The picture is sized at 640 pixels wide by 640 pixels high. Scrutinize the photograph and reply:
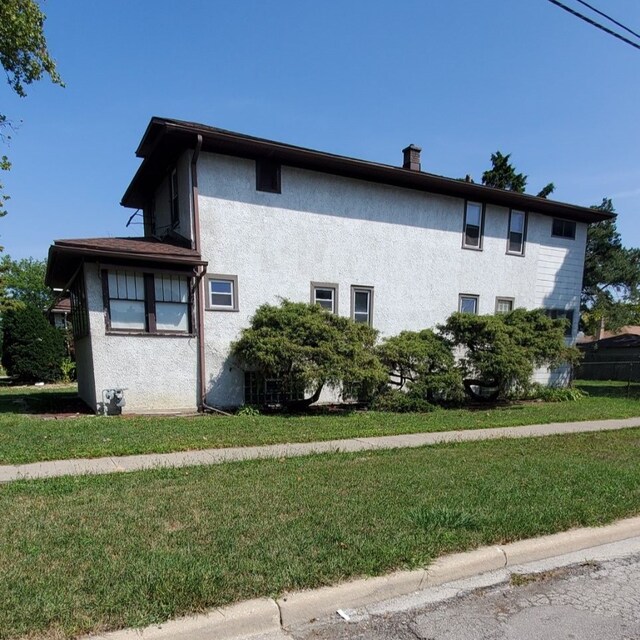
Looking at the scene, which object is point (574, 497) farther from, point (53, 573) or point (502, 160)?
point (502, 160)

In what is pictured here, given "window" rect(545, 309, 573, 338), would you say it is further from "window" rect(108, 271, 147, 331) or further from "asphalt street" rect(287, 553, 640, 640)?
"asphalt street" rect(287, 553, 640, 640)

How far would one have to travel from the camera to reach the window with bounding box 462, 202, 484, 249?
47.5 feet

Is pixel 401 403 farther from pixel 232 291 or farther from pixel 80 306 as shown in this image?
pixel 80 306

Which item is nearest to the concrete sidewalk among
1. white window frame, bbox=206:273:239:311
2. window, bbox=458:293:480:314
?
white window frame, bbox=206:273:239:311

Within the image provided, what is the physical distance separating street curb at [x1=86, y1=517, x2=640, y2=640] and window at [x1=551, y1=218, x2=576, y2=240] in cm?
1478

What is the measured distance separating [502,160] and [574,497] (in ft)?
92.3

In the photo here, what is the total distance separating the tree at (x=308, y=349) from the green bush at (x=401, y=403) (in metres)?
0.78

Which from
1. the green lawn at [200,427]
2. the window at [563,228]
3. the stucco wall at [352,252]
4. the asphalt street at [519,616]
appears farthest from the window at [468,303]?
the asphalt street at [519,616]

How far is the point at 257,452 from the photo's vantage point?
6.41m

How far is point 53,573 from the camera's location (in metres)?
2.84

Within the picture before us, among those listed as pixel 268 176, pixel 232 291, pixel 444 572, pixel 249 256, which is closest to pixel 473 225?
pixel 268 176

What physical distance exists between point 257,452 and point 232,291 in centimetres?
555

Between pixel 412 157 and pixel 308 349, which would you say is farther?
pixel 412 157

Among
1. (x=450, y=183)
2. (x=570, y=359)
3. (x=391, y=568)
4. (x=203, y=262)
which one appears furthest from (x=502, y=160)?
(x=391, y=568)
